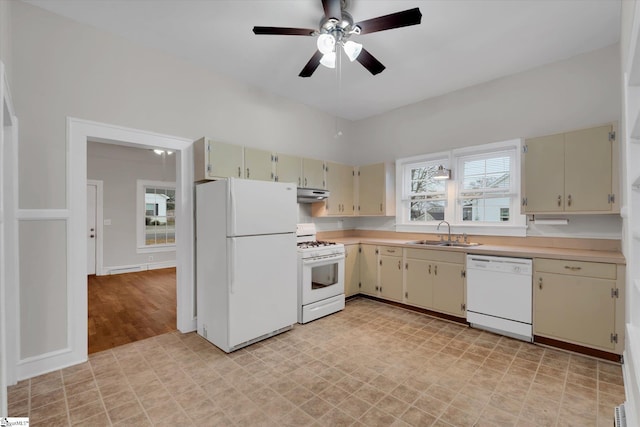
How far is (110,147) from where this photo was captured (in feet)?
20.0

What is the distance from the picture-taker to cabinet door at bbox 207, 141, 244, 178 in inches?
125

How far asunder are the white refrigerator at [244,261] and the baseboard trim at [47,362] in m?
1.07

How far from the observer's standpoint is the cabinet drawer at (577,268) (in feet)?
8.31

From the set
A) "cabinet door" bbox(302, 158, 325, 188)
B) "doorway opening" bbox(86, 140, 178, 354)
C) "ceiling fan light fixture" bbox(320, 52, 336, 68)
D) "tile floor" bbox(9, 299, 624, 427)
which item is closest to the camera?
"tile floor" bbox(9, 299, 624, 427)

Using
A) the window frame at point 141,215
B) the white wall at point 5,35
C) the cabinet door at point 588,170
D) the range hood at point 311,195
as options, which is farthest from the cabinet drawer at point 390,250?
the window frame at point 141,215

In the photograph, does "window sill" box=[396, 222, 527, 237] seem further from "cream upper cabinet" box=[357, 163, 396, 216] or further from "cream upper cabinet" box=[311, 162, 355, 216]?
"cream upper cabinet" box=[311, 162, 355, 216]

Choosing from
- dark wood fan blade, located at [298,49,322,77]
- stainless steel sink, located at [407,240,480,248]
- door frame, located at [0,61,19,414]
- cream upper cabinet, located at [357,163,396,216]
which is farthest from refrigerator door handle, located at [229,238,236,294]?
cream upper cabinet, located at [357,163,396,216]

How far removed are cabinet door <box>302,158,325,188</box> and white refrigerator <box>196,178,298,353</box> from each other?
87cm

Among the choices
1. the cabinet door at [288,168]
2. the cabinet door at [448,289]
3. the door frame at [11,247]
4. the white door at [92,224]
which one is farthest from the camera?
the white door at [92,224]

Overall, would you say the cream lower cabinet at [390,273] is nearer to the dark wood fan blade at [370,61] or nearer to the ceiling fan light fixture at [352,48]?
the dark wood fan blade at [370,61]

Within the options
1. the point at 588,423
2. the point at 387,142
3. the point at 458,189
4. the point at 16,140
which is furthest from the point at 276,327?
the point at 387,142

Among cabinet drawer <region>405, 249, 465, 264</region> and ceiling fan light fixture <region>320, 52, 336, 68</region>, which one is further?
cabinet drawer <region>405, 249, 465, 264</region>

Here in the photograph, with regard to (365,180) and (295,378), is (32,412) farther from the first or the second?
(365,180)

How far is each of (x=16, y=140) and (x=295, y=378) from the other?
116 inches
